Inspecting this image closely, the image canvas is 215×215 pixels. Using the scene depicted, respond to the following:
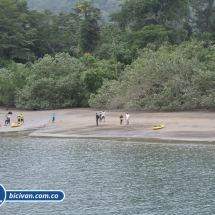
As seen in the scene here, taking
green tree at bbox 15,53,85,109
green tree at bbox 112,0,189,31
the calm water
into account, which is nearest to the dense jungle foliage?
green tree at bbox 112,0,189,31

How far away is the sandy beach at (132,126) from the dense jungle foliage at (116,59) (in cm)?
226

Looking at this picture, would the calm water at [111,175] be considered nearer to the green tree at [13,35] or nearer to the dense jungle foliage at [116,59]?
the dense jungle foliage at [116,59]

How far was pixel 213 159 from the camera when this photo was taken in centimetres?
2975

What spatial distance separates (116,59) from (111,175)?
4019cm

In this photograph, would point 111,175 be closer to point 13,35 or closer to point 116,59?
point 116,59

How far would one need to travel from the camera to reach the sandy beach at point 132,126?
3719 centimetres

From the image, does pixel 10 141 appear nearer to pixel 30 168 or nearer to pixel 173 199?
pixel 30 168

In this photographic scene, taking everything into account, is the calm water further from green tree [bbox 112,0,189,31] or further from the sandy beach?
green tree [bbox 112,0,189,31]

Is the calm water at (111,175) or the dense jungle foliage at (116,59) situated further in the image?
the dense jungle foliage at (116,59)

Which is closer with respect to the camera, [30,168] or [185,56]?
[30,168]

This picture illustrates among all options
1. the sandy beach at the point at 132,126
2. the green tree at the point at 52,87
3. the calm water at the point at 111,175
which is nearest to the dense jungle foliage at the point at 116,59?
the green tree at the point at 52,87

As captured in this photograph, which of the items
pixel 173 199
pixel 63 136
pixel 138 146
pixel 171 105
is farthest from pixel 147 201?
pixel 171 105

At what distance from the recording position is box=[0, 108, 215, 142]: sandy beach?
37188mm

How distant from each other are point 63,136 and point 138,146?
301 inches
